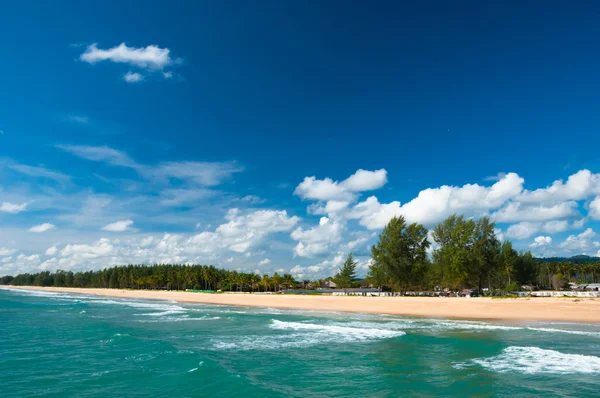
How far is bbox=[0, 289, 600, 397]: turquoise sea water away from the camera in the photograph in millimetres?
12938

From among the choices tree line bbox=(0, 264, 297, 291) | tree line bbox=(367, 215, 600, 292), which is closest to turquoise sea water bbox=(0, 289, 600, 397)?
tree line bbox=(367, 215, 600, 292)

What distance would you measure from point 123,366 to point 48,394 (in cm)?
391

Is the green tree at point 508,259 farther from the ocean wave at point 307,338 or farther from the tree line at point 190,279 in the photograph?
the tree line at point 190,279

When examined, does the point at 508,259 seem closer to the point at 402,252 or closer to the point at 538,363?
the point at 402,252

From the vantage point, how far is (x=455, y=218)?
63594 mm

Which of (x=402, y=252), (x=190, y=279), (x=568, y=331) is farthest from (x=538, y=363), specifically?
(x=190, y=279)

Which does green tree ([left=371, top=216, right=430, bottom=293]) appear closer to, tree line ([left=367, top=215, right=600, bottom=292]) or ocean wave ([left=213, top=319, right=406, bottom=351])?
tree line ([left=367, top=215, right=600, bottom=292])

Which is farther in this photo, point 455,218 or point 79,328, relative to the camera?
point 455,218

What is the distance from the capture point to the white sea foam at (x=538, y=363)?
1494 cm

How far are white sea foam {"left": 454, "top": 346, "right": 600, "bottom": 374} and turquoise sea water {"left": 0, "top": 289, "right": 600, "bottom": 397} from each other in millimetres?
41

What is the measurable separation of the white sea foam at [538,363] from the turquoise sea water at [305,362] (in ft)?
0.13

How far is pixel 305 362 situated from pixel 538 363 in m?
10.00

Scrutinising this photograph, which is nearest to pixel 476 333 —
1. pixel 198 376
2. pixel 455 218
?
pixel 198 376

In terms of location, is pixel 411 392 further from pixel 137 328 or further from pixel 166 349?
pixel 137 328
